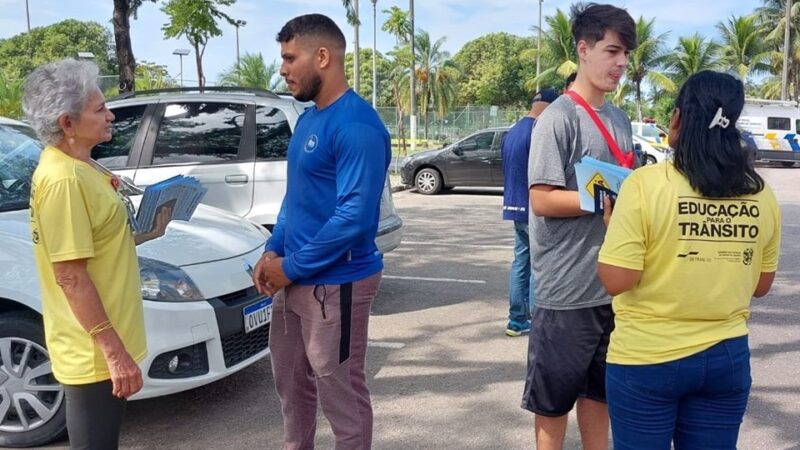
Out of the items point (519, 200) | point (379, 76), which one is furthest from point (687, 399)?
point (379, 76)

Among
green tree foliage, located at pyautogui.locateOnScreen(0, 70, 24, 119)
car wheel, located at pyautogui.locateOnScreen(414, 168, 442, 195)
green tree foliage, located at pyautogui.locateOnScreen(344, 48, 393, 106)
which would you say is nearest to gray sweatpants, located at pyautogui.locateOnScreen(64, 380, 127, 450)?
green tree foliage, located at pyautogui.locateOnScreen(0, 70, 24, 119)

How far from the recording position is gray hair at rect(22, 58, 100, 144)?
226cm

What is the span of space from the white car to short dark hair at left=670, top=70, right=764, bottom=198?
8.39 ft

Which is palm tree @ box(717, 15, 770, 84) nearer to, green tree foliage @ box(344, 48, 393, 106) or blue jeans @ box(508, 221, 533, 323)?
green tree foliage @ box(344, 48, 393, 106)

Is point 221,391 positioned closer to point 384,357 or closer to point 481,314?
point 384,357

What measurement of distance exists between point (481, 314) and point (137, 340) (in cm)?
418

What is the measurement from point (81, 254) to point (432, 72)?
4803 centimetres

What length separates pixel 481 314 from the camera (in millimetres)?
6301

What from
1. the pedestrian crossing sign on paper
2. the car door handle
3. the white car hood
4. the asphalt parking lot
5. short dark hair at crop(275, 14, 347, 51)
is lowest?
the asphalt parking lot

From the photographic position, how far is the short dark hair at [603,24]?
8.79 ft

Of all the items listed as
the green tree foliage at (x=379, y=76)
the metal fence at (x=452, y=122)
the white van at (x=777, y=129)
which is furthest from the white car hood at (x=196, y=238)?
the green tree foliage at (x=379, y=76)

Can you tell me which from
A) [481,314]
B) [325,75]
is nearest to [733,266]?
[325,75]

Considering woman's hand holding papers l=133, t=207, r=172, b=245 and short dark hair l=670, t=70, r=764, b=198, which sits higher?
short dark hair l=670, t=70, r=764, b=198

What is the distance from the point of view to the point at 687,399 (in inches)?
86.4
